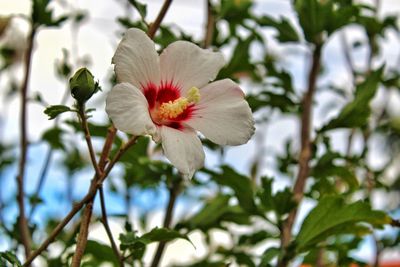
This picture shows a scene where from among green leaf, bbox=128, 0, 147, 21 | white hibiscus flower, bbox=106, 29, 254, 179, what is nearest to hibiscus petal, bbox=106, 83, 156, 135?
white hibiscus flower, bbox=106, 29, 254, 179

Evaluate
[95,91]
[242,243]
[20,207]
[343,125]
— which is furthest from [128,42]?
[242,243]

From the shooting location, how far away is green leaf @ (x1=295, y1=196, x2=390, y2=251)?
106 cm

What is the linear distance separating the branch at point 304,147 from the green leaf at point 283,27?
6 cm

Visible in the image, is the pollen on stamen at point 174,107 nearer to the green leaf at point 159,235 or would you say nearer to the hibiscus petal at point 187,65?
the hibiscus petal at point 187,65

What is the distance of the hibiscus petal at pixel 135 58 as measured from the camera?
2.36 ft

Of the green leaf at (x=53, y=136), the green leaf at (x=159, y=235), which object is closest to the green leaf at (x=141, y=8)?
the green leaf at (x=159, y=235)

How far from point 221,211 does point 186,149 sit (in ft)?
2.01

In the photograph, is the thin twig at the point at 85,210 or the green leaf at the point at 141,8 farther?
the green leaf at the point at 141,8

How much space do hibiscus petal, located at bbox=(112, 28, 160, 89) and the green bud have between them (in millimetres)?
33

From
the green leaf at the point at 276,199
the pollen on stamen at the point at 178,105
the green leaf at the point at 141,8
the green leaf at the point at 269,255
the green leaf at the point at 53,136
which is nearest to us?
the pollen on stamen at the point at 178,105

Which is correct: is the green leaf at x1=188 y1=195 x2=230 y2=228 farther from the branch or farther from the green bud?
the green bud

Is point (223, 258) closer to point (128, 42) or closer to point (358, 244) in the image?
point (358, 244)

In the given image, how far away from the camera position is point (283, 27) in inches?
56.4

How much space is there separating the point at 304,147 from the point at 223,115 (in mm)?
620
